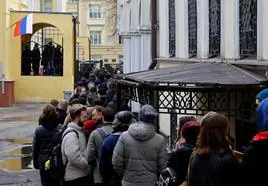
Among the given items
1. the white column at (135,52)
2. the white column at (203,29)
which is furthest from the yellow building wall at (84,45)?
the white column at (203,29)

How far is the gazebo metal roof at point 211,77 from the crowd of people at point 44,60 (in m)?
21.9

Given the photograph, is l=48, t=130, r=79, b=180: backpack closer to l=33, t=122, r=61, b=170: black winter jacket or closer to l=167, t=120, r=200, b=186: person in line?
l=33, t=122, r=61, b=170: black winter jacket

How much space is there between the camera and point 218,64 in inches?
370

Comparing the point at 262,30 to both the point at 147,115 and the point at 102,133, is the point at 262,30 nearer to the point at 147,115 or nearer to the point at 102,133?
the point at 147,115

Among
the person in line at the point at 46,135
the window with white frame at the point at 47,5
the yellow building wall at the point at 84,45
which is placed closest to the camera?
the person in line at the point at 46,135

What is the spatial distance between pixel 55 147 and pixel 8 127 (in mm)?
13325

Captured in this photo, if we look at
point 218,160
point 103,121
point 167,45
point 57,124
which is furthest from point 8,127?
point 218,160

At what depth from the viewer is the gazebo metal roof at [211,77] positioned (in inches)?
306

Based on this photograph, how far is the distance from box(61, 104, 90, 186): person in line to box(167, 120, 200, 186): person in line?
241 centimetres

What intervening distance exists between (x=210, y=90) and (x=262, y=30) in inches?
40.2

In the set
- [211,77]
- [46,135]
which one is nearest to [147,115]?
[211,77]

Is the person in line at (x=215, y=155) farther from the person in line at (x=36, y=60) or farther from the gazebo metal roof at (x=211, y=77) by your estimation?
the person in line at (x=36, y=60)

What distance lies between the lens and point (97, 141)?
300 inches

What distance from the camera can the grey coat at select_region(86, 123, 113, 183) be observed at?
7594mm
